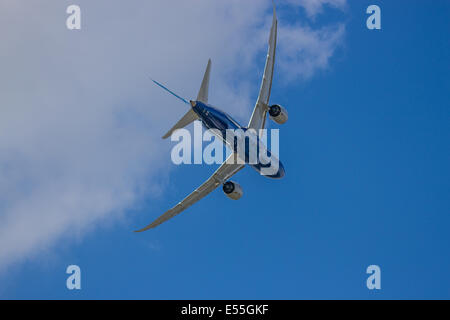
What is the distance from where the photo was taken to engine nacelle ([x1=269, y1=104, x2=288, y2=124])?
171ft

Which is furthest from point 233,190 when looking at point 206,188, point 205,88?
point 205,88

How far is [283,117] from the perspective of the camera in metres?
52.2

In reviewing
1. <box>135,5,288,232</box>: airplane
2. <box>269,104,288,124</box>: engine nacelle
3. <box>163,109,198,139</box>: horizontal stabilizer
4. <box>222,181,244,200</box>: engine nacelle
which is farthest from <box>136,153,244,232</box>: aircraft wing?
<box>163,109,198,139</box>: horizontal stabilizer

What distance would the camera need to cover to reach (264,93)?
52.9 meters

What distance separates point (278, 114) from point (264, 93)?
2.28 meters

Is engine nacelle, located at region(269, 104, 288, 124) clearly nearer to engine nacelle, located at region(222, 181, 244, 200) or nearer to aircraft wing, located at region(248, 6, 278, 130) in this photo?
aircraft wing, located at region(248, 6, 278, 130)

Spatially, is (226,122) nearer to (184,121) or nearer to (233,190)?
(184,121)

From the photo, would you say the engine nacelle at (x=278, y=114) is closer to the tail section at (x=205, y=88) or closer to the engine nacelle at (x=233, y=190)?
the engine nacelle at (x=233, y=190)
